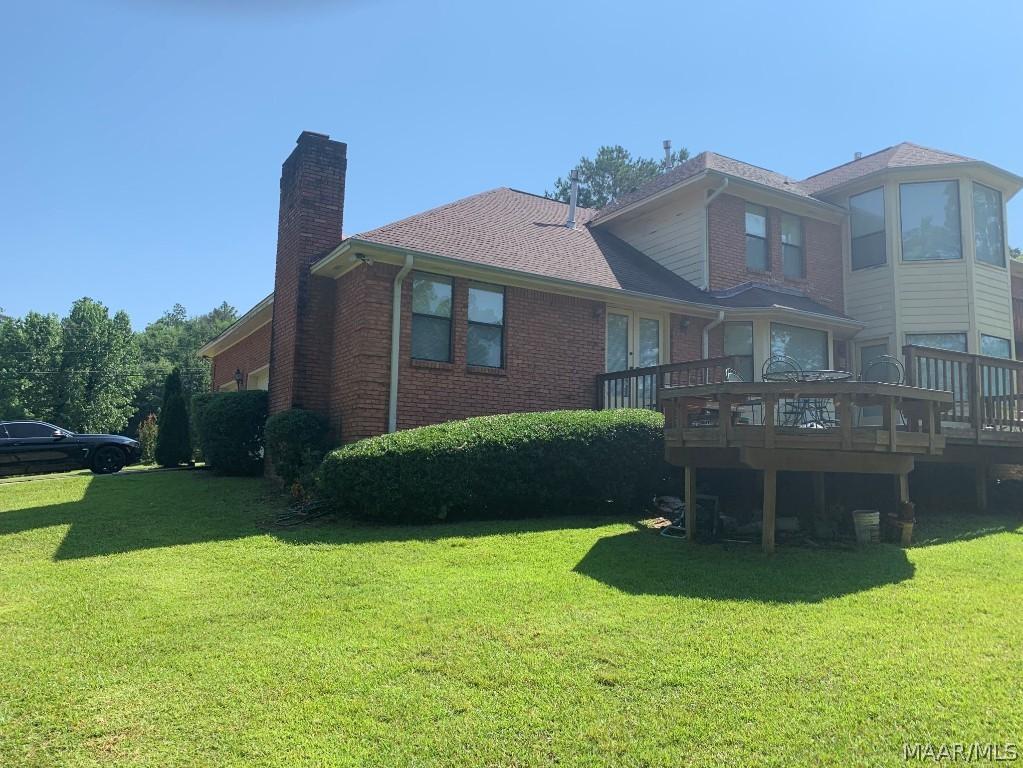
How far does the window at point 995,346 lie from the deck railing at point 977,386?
17.1 feet

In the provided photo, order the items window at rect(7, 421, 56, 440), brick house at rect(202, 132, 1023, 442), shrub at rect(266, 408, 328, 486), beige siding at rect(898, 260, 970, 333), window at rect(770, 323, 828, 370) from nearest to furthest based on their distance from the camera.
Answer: shrub at rect(266, 408, 328, 486) < brick house at rect(202, 132, 1023, 442) < window at rect(770, 323, 828, 370) < beige siding at rect(898, 260, 970, 333) < window at rect(7, 421, 56, 440)

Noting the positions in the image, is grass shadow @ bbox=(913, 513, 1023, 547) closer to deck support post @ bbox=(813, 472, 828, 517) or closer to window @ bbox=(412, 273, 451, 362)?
deck support post @ bbox=(813, 472, 828, 517)

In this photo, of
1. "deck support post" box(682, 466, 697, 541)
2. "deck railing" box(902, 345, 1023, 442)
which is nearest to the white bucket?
"deck support post" box(682, 466, 697, 541)

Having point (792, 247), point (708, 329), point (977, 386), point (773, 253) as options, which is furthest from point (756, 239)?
point (977, 386)

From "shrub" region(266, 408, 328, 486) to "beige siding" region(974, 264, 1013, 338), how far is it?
13.0 m

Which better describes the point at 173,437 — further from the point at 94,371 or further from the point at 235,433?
the point at 94,371

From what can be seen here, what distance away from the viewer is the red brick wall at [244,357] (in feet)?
52.3

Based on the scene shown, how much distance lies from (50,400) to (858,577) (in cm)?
4539

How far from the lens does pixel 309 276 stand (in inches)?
453

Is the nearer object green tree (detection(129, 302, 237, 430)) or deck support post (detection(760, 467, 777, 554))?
deck support post (detection(760, 467, 777, 554))

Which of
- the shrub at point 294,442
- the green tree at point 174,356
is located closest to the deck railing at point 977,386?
the shrub at point 294,442

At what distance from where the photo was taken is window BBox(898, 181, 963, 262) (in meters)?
14.6

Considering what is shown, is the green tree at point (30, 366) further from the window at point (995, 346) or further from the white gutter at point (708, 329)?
the window at point (995, 346)

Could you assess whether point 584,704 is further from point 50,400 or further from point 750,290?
point 50,400
